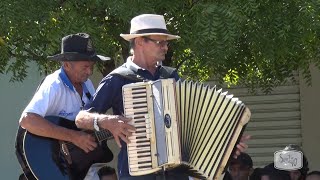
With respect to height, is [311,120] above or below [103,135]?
below

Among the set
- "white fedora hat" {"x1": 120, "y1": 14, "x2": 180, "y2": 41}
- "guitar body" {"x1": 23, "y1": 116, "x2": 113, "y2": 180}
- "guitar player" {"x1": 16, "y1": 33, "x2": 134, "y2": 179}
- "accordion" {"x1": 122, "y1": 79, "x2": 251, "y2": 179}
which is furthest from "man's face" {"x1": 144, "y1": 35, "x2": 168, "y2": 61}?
"guitar body" {"x1": 23, "y1": 116, "x2": 113, "y2": 180}

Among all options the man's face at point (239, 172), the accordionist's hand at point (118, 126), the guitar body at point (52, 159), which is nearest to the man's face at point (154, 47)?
the accordionist's hand at point (118, 126)

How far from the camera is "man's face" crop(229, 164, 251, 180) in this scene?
343 inches

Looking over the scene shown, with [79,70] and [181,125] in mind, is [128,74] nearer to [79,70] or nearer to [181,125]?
[181,125]

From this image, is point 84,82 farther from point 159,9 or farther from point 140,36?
point 159,9

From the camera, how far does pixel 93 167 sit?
5691mm

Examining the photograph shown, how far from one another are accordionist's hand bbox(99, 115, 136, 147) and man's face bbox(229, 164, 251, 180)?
13.6 ft

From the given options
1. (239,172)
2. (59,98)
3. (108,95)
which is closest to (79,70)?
(59,98)

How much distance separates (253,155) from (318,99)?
1.19 meters

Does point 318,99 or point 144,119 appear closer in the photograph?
point 144,119

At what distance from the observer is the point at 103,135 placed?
5.00 meters

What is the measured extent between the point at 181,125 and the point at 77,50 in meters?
1.24

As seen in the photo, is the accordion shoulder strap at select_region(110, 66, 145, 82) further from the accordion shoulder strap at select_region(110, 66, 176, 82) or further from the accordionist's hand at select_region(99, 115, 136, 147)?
the accordionist's hand at select_region(99, 115, 136, 147)

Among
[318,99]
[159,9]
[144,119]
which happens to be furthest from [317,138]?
[144,119]
